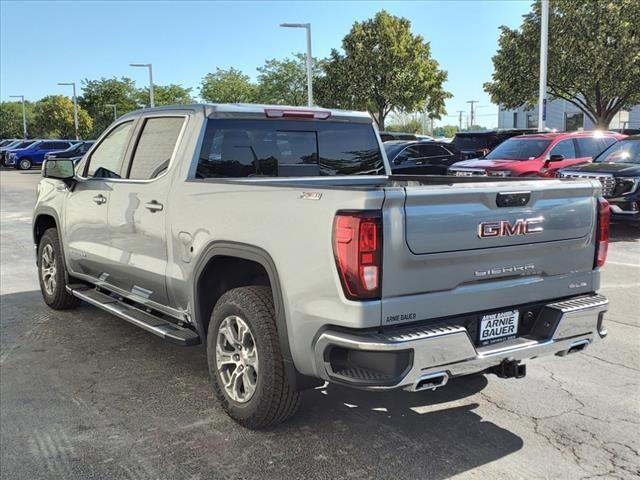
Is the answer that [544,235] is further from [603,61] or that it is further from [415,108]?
[415,108]

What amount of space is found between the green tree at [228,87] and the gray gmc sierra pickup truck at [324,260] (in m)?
50.4

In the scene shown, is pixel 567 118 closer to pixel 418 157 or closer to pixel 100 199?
pixel 418 157

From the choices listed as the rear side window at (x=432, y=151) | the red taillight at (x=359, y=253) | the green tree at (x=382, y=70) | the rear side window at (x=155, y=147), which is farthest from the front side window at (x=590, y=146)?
the green tree at (x=382, y=70)

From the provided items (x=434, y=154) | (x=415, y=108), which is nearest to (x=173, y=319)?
(x=434, y=154)

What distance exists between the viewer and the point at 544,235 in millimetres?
3471

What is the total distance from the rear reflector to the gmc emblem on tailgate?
6.62ft

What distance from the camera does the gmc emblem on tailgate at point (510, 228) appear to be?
3215 mm

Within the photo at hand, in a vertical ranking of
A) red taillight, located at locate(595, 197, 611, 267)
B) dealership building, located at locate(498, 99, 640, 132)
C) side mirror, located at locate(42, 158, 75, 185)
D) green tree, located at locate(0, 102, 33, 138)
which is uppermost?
green tree, located at locate(0, 102, 33, 138)

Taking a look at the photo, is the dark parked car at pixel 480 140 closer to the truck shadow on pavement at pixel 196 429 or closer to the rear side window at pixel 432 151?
the rear side window at pixel 432 151

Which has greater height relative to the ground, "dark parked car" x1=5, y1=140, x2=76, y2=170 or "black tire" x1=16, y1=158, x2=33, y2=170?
"dark parked car" x1=5, y1=140, x2=76, y2=170

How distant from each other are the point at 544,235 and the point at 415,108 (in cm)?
3499

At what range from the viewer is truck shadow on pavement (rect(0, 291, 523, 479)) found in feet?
10.7

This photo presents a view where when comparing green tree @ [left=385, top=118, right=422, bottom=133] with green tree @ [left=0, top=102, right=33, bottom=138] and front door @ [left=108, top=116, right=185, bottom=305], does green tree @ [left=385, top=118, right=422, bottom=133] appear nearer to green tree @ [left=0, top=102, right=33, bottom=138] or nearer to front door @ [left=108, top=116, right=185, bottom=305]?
green tree @ [left=0, top=102, right=33, bottom=138]

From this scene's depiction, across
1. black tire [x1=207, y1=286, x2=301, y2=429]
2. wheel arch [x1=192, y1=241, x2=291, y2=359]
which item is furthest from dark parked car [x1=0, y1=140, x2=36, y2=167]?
black tire [x1=207, y1=286, x2=301, y2=429]
